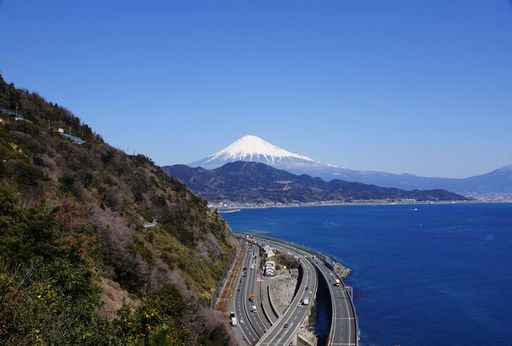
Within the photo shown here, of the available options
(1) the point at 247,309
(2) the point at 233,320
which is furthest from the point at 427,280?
(2) the point at 233,320

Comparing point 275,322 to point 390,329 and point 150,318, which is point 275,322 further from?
point 150,318

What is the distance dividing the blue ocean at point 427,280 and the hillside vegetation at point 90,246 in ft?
48.3

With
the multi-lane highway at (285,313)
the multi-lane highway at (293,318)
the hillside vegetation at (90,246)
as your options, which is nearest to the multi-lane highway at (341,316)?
the multi-lane highway at (285,313)

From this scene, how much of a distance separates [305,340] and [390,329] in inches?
374

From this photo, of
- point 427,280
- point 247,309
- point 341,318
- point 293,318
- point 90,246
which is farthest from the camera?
point 427,280

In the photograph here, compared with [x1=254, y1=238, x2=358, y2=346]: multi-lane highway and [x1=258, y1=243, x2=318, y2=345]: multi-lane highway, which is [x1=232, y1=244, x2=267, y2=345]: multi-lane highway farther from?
[x1=254, y1=238, x2=358, y2=346]: multi-lane highway

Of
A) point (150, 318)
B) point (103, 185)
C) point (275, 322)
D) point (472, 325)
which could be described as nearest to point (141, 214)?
point (103, 185)

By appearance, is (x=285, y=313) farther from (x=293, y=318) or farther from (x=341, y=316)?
(x=341, y=316)

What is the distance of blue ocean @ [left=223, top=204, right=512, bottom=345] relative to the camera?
114 feet

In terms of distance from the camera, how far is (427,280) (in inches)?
2015

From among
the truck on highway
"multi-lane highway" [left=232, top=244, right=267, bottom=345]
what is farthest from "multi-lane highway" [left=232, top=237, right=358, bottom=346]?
the truck on highway

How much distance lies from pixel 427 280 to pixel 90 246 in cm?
4155

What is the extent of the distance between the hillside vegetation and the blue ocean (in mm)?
14714

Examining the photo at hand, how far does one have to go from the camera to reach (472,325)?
35781 millimetres
